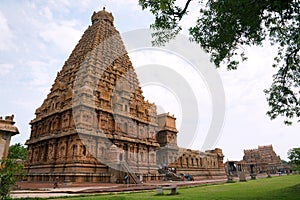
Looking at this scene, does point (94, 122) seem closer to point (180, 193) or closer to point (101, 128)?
point (101, 128)

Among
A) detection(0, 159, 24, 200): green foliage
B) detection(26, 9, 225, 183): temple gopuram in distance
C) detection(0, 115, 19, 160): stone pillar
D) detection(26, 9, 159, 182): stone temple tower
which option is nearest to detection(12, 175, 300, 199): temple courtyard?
detection(0, 115, 19, 160): stone pillar

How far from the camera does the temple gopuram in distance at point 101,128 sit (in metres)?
26.0

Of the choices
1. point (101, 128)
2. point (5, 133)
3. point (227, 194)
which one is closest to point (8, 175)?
point (5, 133)

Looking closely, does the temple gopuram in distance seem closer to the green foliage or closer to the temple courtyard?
the temple courtyard

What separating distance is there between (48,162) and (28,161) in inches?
275

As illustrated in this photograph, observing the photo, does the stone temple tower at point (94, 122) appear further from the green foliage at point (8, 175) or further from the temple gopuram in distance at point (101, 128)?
the green foliage at point (8, 175)

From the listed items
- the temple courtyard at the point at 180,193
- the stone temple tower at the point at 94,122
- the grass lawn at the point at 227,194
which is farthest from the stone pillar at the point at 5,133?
the stone temple tower at the point at 94,122

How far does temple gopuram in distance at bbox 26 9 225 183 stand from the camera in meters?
26.0

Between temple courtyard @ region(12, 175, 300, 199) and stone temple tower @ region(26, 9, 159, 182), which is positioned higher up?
stone temple tower @ region(26, 9, 159, 182)

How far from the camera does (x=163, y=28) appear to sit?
10.7m

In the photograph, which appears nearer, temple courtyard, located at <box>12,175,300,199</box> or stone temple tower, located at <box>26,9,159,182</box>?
temple courtyard, located at <box>12,175,300,199</box>

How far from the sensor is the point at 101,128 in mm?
29188

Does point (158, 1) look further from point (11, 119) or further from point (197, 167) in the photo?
point (197, 167)

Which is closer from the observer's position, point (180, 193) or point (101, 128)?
point (180, 193)
